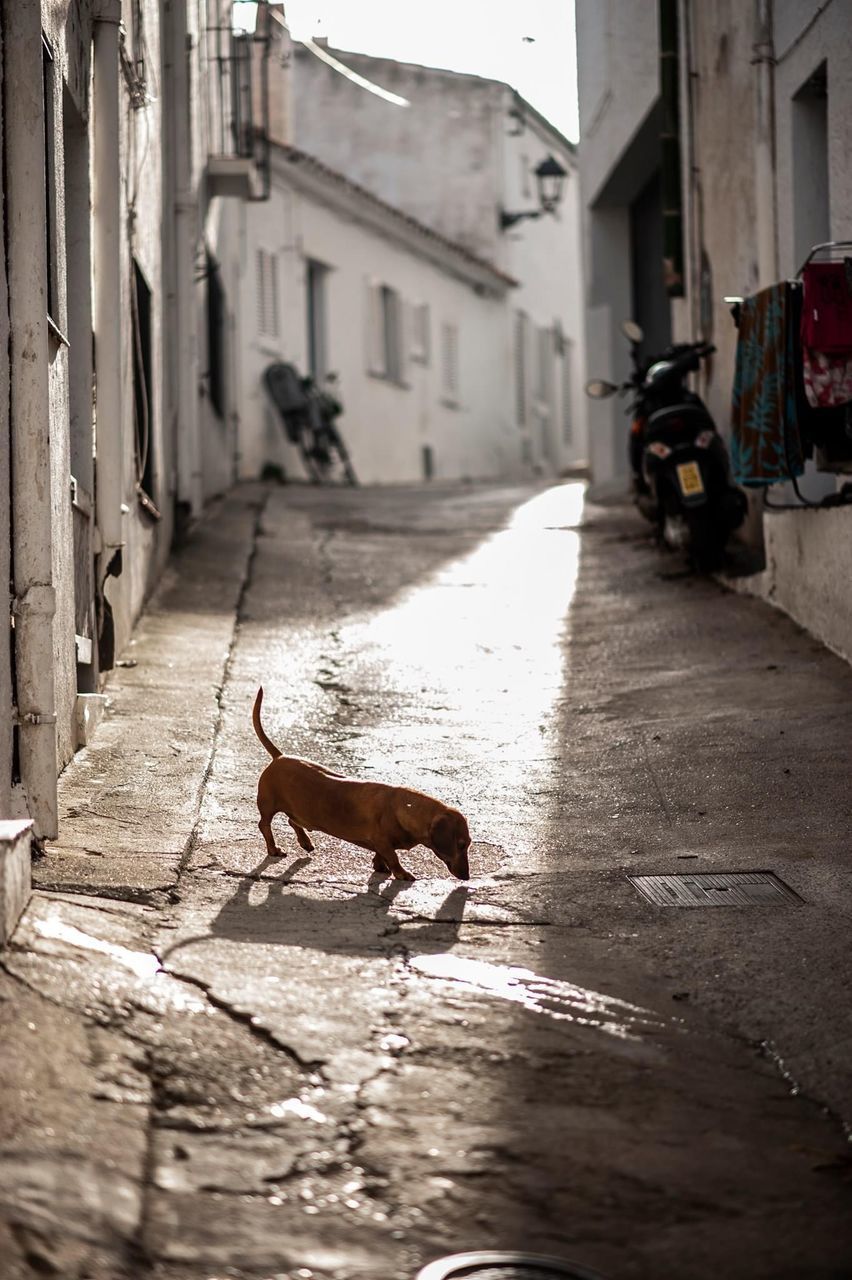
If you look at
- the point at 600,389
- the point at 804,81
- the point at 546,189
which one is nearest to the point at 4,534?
the point at 804,81

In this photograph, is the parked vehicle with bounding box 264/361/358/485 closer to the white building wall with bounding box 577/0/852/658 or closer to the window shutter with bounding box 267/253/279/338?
the window shutter with bounding box 267/253/279/338

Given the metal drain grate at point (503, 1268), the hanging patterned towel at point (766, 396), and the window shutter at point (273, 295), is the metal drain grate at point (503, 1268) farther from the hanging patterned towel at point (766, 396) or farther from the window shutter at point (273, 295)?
the window shutter at point (273, 295)

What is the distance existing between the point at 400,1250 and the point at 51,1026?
3.14 ft

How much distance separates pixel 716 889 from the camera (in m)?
4.66

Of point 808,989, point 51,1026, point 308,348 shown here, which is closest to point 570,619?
point 808,989

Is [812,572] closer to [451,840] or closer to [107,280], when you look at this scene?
[107,280]

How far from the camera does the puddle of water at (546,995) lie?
3609mm

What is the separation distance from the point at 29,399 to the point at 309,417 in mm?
16343

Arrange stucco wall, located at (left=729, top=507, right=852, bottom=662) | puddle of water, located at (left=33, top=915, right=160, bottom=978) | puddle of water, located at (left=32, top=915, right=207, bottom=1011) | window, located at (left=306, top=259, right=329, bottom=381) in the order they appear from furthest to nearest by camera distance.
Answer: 1. window, located at (left=306, top=259, right=329, bottom=381)
2. stucco wall, located at (left=729, top=507, right=852, bottom=662)
3. puddle of water, located at (left=33, top=915, right=160, bottom=978)
4. puddle of water, located at (left=32, top=915, right=207, bottom=1011)

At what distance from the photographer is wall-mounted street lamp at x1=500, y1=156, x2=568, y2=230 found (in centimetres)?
2614

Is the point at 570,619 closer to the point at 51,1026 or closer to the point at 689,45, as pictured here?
the point at 689,45

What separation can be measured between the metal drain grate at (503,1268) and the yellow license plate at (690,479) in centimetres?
749

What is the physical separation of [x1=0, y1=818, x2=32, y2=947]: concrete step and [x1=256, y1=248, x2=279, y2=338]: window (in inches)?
689

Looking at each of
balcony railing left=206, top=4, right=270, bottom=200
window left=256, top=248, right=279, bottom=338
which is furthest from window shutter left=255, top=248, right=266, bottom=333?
balcony railing left=206, top=4, right=270, bottom=200
